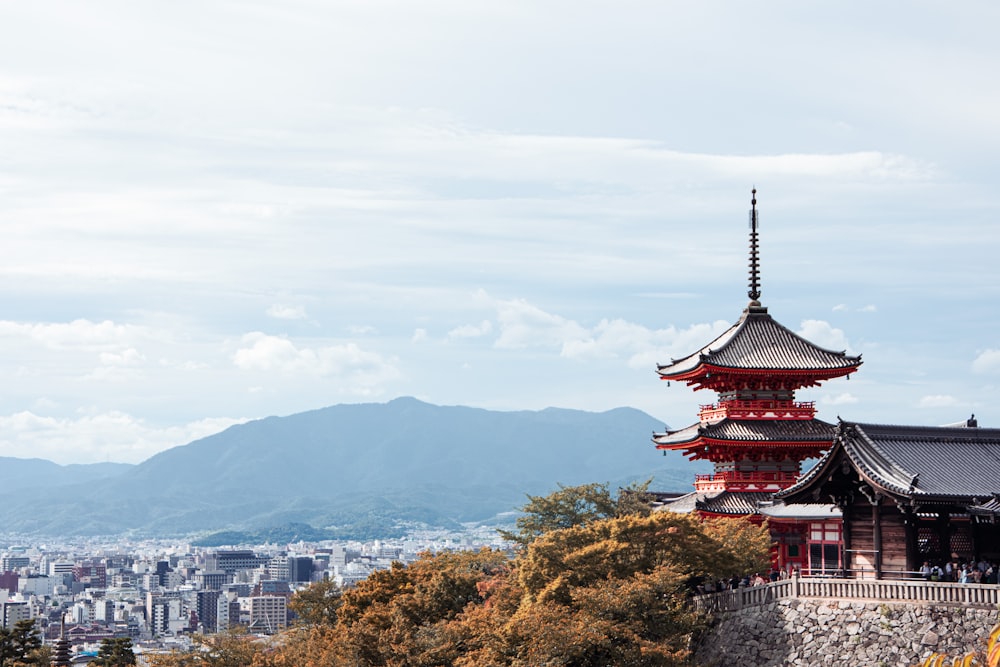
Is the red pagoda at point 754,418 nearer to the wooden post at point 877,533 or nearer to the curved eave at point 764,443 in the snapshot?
the curved eave at point 764,443

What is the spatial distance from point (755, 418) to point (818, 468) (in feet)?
40.6

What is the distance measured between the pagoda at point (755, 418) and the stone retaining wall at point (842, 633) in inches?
462

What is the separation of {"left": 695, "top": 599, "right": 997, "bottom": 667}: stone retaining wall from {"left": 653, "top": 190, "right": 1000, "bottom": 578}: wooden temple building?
248 centimetres

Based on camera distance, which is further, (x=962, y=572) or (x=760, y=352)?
(x=760, y=352)

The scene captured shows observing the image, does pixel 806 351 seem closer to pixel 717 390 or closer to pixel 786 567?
pixel 717 390

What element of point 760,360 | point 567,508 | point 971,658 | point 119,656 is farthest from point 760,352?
point 119,656

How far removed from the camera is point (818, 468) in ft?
131

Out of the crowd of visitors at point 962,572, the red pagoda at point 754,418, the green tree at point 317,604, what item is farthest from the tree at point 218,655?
the crowd of visitors at point 962,572

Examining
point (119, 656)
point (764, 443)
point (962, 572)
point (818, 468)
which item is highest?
point (764, 443)

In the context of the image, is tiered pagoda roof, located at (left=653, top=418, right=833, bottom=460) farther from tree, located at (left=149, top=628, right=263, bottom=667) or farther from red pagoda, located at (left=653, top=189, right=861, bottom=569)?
tree, located at (left=149, top=628, right=263, bottom=667)

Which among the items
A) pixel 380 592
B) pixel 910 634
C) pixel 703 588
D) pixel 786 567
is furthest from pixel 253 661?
pixel 910 634

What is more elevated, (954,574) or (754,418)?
(754,418)

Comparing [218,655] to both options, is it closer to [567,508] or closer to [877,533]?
[567,508]

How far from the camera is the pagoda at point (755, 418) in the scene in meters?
51.2
